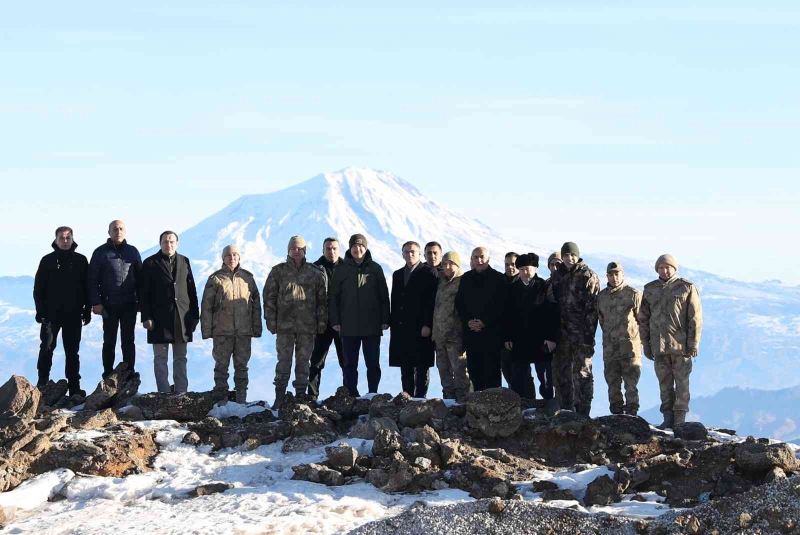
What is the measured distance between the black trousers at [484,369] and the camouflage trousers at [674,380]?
214 centimetres

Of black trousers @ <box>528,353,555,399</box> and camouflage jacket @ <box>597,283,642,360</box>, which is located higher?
camouflage jacket @ <box>597,283,642,360</box>

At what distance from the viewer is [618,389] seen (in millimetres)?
15555

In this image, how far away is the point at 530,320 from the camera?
15.6 metres

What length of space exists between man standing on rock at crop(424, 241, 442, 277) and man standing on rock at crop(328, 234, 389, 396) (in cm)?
70

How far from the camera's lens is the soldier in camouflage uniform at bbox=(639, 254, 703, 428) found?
48.4ft

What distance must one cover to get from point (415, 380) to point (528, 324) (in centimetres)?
205

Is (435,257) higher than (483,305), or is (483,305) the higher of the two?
(435,257)

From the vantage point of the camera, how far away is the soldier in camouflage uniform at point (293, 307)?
16016 millimetres

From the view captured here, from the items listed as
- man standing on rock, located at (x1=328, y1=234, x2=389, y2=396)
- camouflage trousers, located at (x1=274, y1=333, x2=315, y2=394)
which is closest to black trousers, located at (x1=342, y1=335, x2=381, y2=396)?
man standing on rock, located at (x1=328, y1=234, x2=389, y2=396)

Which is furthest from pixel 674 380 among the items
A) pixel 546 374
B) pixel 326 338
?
pixel 326 338

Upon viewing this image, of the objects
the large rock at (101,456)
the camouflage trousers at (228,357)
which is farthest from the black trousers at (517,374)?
the large rock at (101,456)

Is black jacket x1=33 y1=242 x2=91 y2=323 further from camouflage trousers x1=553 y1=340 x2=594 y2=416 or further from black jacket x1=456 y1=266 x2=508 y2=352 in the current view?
camouflage trousers x1=553 y1=340 x2=594 y2=416

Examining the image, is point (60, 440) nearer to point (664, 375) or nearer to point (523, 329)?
point (523, 329)

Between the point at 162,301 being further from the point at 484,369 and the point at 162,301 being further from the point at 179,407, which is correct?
the point at 484,369
